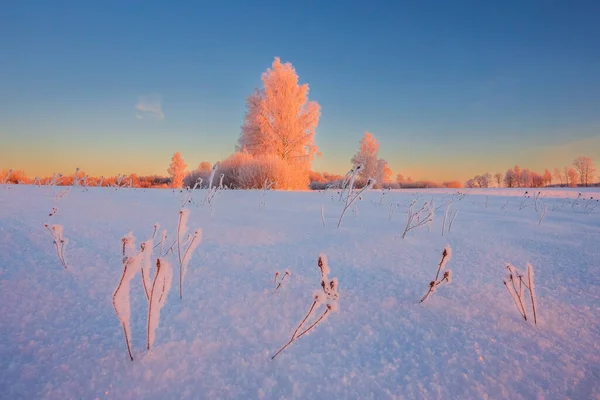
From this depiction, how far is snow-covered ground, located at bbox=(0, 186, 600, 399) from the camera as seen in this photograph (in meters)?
0.83

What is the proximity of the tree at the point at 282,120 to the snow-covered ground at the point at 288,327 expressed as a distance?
20603mm

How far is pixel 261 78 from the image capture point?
23609 mm

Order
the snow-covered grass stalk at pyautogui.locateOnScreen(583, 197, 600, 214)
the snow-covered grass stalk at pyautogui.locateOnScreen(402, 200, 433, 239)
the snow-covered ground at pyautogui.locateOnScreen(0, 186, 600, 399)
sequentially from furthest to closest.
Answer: the snow-covered grass stalk at pyautogui.locateOnScreen(583, 197, 600, 214)
the snow-covered grass stalk at pyautogui.locateOnScreen(402, 200, 433, 239)
the snow-covered ground at pyautogui.locateOnScreen(0, 186, 600, 399)

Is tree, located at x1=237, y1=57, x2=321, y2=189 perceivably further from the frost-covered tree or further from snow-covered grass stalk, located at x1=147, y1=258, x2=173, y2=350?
the frost-covered tree

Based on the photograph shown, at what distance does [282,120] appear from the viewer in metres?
23.1

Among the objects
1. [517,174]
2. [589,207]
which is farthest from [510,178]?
[589,207]

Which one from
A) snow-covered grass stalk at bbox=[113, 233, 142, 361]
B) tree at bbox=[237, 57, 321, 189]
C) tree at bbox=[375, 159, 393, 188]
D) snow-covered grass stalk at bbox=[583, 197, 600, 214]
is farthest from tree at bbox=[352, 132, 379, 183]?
snow-covered grass stalk at bbox=[113, 233, 142, 361]

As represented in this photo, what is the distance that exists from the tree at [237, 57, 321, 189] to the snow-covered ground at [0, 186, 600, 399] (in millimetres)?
20603

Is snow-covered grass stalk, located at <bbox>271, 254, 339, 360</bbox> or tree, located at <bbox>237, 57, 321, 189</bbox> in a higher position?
tree, located at <bbox>237, 57, 321, 189</bbox>

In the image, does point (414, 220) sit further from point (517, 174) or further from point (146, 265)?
point (517, 174)

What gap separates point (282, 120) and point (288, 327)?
22.9m

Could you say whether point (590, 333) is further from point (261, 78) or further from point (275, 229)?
point (261, 78)

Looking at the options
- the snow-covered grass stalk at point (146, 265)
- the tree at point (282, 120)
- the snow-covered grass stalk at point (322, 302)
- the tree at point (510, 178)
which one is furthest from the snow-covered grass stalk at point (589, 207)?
the tree at point (510, 178)

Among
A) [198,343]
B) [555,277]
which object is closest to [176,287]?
[198,343]
